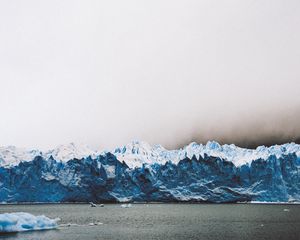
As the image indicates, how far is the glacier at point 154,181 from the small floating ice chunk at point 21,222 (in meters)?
78.5

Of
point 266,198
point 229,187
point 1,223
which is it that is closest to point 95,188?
point 229,187

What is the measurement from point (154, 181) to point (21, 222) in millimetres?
88988

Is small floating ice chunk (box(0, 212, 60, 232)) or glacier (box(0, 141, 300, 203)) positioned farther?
glacier (box(0, 141, 300, 203))

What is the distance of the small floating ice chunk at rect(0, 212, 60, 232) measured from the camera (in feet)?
153

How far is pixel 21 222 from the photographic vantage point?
159 feet

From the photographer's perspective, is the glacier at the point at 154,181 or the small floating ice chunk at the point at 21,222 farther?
the glacier at the point at 154,181

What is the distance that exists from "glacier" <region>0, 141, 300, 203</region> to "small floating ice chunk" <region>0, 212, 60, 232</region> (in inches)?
3092

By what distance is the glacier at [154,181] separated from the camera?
126125 millimetres

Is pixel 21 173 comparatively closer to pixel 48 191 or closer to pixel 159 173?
pixel 48 191

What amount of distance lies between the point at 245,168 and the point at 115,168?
4304 centimetres

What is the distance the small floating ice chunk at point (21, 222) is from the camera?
46688mm

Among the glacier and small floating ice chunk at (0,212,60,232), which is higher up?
the glacier

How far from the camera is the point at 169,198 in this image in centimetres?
13650

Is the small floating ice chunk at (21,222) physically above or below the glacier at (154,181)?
below
